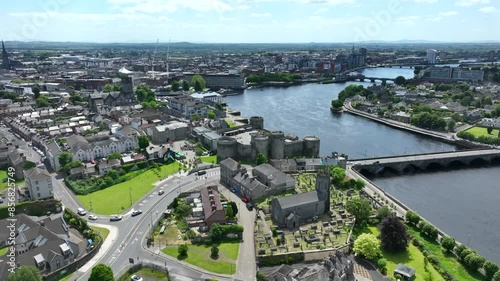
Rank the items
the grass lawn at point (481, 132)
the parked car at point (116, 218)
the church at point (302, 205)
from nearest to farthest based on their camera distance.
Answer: the church at point (302, 205) < the parked car at point (116, 218) < the grass lawn at point (481, 132)

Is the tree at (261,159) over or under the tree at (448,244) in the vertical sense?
over

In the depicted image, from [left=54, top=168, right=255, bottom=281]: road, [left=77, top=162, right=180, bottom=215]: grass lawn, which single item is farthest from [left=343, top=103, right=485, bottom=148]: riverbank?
[left=77, top=162, right=180, bottom=215]: grass lawn

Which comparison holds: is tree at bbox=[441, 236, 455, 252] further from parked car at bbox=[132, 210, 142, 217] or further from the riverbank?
the riverbank

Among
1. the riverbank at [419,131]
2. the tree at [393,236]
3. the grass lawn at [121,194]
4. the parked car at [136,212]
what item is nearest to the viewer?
the tree at [393,236]

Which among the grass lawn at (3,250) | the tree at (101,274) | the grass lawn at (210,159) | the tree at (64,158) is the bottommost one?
the grass lawn at (3,250)

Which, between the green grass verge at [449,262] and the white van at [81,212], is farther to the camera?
the white van at [81,212]

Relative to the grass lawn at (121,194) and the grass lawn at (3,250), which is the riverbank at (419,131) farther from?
the grass lawn at (3,250)

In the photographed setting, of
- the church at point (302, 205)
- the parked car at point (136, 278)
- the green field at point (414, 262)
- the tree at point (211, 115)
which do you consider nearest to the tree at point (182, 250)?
the parked car at point (136, 278)

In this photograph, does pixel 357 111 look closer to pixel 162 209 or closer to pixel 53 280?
pixel 162 209
